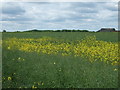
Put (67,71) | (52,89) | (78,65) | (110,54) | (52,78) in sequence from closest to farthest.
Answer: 1. (52,89)
2. (52,78)
3. (67,71)
4. (78,65)
5. (110,54)

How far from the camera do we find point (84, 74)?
31.6ft

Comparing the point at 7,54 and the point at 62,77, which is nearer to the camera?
the point at 62,77

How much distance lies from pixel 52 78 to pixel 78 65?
7.90 ft

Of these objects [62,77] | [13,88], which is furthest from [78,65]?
[13,88]

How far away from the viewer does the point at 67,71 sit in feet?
32.9

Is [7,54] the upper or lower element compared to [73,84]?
upper

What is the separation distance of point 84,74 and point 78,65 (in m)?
1.53

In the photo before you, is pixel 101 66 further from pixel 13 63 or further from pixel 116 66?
pixel 13 63

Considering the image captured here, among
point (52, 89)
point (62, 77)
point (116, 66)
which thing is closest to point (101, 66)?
point (116, 66)

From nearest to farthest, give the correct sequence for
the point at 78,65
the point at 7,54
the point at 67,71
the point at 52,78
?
the point at 52,78
the point at 67,71
the point at 78,65
the point at 7,54

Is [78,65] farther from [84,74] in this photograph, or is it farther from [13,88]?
[13,88]

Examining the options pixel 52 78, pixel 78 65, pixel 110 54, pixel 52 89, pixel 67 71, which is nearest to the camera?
pixel 52 89

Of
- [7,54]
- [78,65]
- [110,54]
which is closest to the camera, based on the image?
[78,65]

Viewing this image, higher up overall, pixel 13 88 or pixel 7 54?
pixel 7 54
